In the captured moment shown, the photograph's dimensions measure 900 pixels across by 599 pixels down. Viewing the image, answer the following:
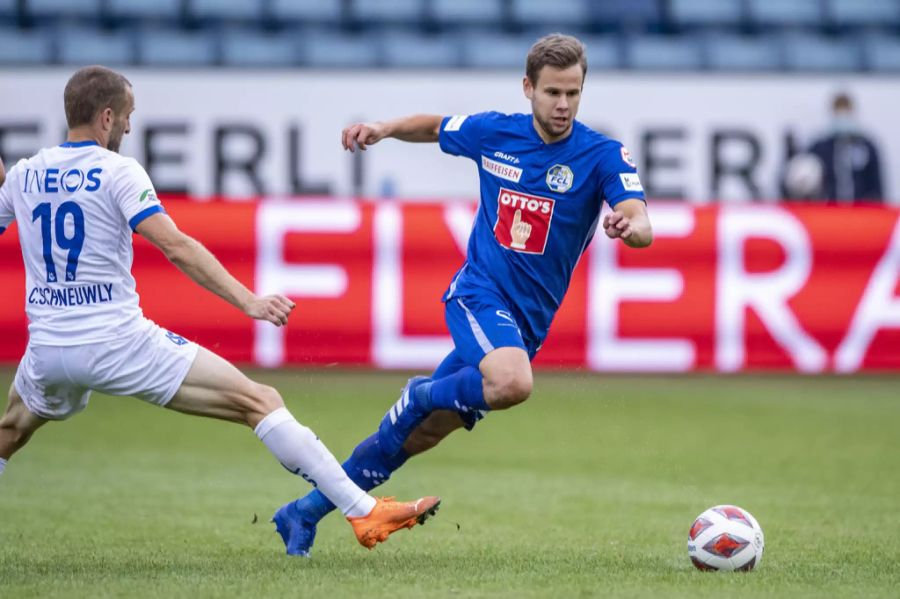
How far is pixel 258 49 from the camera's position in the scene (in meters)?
14.5

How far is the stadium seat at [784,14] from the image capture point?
15.5 meters

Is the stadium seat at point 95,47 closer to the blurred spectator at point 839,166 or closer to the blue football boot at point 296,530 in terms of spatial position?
the blurred spectator at point 839,166

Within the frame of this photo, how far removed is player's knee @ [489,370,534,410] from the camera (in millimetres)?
5699

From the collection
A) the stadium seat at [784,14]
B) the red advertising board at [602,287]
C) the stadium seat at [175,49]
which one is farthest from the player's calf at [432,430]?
the stadium seat at [784,14]

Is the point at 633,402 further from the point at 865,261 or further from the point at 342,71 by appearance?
the point at 342,71

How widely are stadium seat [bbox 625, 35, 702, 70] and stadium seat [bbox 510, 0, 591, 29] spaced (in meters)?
0.63

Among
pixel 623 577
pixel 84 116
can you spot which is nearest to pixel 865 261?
pixel 623 577

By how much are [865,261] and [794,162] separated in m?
1.92

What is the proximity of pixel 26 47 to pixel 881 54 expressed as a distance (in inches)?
342

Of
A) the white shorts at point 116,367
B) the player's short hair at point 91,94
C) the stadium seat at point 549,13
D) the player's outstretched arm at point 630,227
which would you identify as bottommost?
the white shorts at point 116,367

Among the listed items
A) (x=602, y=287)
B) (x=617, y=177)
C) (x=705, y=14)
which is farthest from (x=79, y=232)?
(x=705, y=14)

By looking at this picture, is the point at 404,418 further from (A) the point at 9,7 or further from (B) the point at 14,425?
(A) the point at 9,7

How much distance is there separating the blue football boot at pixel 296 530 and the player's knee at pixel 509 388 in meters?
0.97

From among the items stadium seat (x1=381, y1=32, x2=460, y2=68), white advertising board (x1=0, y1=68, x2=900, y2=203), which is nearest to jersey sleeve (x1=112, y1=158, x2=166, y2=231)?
white advertising board (x1=0, y1=68, x2=900, y2=203)
